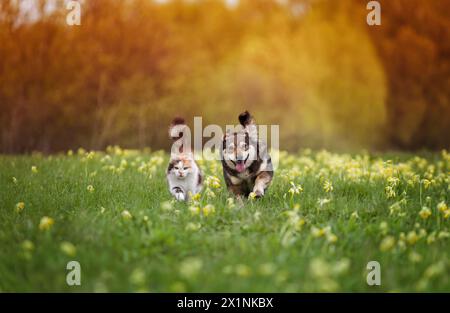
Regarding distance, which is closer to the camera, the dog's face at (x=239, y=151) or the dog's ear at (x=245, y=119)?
the dog's face at (x=239, y=151)

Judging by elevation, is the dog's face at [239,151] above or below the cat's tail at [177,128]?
below

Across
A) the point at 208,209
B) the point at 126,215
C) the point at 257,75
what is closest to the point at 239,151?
the point at 208,209

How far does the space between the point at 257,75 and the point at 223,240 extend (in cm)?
1571

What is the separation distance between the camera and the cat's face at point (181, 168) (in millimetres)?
6898

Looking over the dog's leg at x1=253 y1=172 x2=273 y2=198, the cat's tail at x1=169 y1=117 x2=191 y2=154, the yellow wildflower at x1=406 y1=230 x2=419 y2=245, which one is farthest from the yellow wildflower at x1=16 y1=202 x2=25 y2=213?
the yellow wildflower at x1=406 y1=230 x2=419 y2=245

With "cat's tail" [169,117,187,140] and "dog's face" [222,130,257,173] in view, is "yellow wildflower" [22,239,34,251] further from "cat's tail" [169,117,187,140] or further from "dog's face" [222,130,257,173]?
"dog's face" [222,130,257,173]

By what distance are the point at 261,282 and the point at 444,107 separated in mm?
18421

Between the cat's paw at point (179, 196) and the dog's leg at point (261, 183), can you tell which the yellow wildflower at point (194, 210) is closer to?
the cat's paw at point (179, 196)

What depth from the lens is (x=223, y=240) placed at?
5656mm

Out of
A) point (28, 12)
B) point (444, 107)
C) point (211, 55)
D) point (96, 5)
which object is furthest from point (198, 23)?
point (444, 107)

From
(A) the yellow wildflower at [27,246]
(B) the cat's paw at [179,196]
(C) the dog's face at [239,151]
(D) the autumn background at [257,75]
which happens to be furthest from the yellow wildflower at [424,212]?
(D) the autumn background at [257,75]

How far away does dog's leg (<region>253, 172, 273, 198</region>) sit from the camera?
7.09m

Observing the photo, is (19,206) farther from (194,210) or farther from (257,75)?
(257,75)
